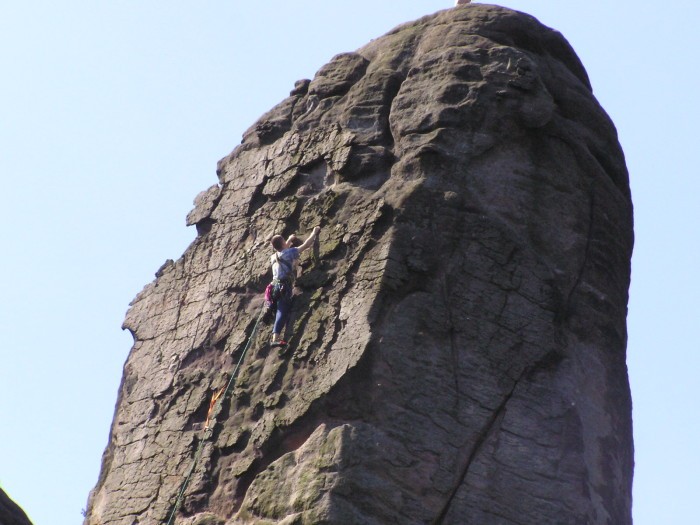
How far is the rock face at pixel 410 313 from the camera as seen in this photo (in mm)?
17094

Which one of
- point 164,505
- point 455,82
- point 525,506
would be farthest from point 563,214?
point 164,505

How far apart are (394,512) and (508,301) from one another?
306cm

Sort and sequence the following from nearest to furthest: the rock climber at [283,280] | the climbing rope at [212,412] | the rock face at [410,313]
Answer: the rock face at [410,313], the climbing rope at [212,412], the rock climber at [283,280]

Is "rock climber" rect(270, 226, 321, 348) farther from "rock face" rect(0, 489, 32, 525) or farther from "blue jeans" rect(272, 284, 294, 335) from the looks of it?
"rock face" rect(0, 489, 32, 525)

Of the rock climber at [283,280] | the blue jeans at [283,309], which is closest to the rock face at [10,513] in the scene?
the rock climber at [283,280]

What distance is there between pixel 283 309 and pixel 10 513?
13.0 feet

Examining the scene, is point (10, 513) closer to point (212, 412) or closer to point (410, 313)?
point (212, 412)

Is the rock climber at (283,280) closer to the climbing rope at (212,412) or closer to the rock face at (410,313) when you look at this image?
the rock face at (410,313)

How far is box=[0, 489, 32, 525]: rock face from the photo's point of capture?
1709 centimetres

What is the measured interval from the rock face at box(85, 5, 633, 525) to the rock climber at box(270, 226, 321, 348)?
0.65 feet

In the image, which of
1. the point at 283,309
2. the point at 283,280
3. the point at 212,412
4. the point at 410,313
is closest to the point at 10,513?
the point at 212,412

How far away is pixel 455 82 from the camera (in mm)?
19203

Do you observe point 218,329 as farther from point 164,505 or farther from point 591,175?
point 591,175

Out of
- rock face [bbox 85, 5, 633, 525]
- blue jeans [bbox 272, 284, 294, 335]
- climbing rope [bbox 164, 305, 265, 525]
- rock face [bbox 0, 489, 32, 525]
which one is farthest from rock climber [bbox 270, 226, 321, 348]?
rock face [bbox 0, 489, 32, 525]
